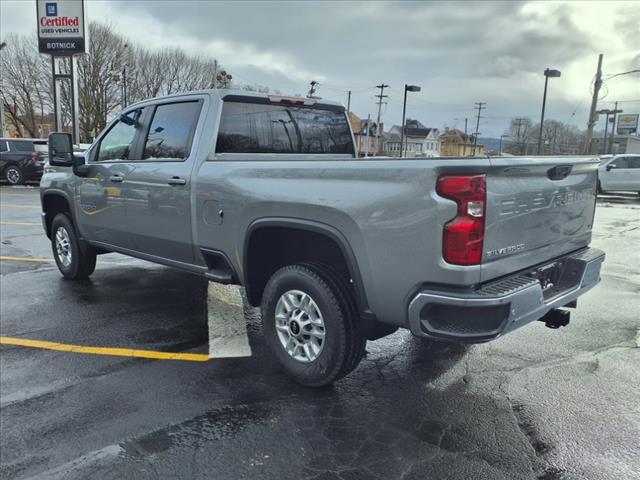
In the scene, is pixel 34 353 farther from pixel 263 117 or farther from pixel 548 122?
pixel 548 122

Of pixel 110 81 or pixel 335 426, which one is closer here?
pixel 335 426

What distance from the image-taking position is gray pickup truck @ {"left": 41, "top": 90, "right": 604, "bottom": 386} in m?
2.70

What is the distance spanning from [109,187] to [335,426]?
3.43 meters

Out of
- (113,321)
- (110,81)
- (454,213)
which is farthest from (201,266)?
(110,81)

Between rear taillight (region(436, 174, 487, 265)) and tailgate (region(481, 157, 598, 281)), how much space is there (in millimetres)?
64

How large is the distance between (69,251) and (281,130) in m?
3.33

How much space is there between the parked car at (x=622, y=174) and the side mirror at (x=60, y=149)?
20.1m

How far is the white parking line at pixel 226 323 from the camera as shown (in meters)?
4.21

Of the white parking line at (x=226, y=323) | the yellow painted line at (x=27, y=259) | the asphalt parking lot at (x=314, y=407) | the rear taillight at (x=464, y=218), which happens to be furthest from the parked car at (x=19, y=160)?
the rear taillight at (x=464, y=218)

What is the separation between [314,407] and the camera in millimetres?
3252

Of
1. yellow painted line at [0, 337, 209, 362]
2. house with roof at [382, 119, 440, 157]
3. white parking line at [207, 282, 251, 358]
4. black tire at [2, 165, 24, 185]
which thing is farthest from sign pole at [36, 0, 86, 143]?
house with roof at [382, 119, 440, 157]

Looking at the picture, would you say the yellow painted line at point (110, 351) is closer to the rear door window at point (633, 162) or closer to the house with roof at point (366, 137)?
the rear door window at point (633, 162)

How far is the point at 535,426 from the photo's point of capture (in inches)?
119

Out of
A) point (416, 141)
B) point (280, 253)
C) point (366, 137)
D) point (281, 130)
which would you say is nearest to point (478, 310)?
point (280, 253)
